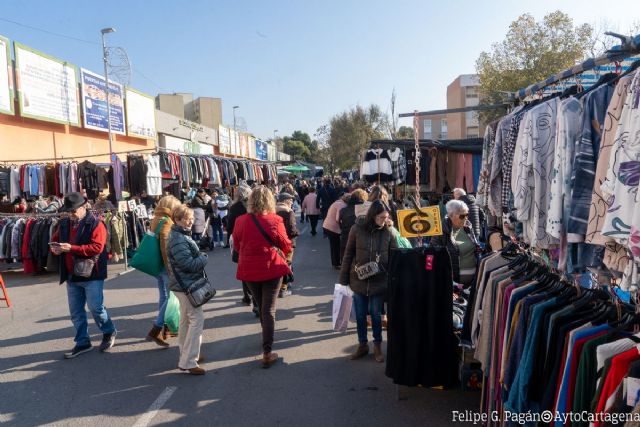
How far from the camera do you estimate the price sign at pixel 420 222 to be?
4258mm

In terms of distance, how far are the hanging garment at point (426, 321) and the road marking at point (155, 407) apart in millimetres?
2188

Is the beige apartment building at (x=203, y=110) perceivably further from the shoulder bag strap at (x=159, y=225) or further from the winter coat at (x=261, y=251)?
the winter coat at (x=261, y=251)

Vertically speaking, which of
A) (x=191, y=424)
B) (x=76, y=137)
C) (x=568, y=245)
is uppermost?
(x=76, y=137)

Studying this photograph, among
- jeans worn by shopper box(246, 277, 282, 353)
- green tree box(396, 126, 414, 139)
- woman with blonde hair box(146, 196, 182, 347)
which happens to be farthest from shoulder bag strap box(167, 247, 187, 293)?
green tree box(396, 126, 414, 139)

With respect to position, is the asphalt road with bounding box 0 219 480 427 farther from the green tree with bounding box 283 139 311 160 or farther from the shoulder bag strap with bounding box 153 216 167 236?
the green tree with bounding box 283 139 311 160

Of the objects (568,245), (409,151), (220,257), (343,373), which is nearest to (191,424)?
(343,373)

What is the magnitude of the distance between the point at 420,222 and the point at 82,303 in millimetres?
4113

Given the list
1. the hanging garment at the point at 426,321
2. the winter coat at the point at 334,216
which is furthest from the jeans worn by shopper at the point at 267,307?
the winter coat at the point at 334,216

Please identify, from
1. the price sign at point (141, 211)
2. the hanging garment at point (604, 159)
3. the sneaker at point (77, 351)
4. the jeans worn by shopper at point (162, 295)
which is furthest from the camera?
the price sign at point (141, 211)

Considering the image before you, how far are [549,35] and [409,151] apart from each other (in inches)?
578

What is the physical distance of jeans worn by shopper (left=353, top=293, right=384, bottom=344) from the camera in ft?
17.2

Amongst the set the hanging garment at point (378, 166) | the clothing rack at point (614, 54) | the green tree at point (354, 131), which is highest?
the green tree at point (354, 131)

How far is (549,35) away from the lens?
800 inches

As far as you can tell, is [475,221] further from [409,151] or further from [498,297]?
[498,297]
